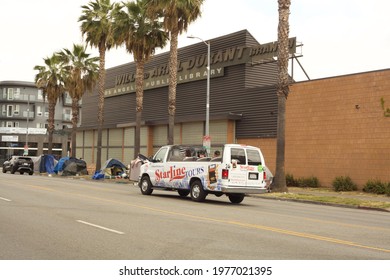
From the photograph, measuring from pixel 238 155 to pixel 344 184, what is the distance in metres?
11.6

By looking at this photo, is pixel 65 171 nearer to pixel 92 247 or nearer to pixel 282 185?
pixel 282 185

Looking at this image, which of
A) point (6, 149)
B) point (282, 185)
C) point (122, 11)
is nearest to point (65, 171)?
point (122, 11)

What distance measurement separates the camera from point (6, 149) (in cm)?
9381

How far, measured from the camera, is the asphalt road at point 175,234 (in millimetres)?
8359

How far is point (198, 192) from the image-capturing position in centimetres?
1941

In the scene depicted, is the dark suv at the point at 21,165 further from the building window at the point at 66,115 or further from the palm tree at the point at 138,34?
the building window at the point at 66,115

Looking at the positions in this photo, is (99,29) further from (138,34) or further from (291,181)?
(291,181)

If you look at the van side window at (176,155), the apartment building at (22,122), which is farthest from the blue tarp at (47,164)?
the apartment building at (22,122)

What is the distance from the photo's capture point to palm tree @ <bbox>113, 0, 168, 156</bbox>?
36438 mm

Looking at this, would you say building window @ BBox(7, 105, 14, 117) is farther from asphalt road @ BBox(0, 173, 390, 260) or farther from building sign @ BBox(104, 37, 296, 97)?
asphalt road @ BBox(0, 173, 390, 260)

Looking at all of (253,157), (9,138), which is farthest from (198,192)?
(9,138)

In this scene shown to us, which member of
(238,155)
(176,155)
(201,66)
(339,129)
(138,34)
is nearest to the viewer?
(238,155)

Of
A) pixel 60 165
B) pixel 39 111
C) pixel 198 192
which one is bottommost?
pixel 198 192

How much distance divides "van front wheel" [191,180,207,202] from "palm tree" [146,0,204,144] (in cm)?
1352
